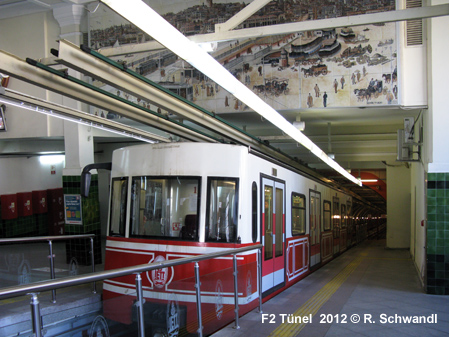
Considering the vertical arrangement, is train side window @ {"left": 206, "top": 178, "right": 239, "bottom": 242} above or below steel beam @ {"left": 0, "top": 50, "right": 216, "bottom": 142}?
below

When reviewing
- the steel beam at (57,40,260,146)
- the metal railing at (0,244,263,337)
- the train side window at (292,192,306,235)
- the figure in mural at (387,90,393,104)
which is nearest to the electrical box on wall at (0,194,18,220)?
the steel beam at (57,40,260,146)

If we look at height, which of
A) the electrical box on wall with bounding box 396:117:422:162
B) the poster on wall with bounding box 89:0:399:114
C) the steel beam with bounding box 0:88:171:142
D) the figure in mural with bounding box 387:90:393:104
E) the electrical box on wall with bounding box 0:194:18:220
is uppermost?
the poster on wall with bounding box 89:0:399:114

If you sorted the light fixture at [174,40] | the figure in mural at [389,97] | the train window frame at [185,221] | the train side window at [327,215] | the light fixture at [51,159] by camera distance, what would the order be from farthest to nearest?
the light fixture at [51,159], the train side window at [327,215], the figure in mural at [389,97], the train window frame at [185,221], the light fixture at [174,40]

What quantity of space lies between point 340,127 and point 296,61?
4.22m

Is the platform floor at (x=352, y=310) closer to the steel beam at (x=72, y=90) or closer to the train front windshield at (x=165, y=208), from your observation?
the train front windshield at (x=165, y=208)

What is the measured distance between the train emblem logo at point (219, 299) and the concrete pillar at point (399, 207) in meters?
14.4

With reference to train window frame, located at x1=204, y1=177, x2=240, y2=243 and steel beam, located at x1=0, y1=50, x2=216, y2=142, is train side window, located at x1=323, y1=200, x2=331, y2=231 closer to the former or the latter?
steel beam, located at x1=0, y1=50, x2=216, y2=142

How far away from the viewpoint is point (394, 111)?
10.3 meters

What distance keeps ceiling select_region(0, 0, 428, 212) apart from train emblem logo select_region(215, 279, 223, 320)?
525 centimetres

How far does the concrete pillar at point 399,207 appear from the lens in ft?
58.9

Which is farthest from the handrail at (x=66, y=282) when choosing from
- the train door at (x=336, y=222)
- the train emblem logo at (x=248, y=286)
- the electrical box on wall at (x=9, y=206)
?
the electrical box on wall at (x=9, y=206)

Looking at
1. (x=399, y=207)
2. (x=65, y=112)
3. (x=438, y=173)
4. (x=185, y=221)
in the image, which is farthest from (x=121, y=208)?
(x=399, y=207)

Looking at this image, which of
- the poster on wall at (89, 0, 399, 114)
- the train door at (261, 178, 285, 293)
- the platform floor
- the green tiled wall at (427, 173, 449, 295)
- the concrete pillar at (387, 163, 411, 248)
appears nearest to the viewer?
the platform floor

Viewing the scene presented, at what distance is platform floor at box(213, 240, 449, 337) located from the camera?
538 centimetres
